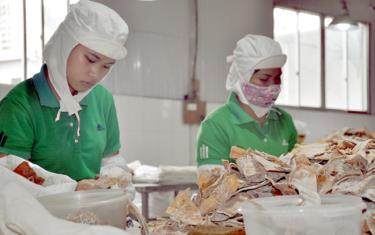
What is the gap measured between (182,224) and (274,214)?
0.84 ft

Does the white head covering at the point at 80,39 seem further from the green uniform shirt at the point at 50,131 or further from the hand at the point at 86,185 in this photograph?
the hand at the point at 86,185

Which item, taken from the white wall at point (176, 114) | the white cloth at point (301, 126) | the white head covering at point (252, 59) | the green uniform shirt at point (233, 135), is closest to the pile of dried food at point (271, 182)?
the green uniform shirt at point (233, 135)

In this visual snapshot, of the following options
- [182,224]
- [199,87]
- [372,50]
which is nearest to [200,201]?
[182,224]

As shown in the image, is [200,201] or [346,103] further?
[346,103]

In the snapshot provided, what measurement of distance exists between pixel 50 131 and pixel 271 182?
74cm

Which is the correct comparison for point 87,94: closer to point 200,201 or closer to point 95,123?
point 95,123

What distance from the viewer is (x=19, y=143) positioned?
47.7 inches

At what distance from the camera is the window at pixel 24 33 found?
1469 mm

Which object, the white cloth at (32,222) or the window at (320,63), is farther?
the window at (320,63)

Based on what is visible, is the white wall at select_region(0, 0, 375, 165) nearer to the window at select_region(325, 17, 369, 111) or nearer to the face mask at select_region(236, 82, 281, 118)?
the window at select_region(325, 17, 369, 111)

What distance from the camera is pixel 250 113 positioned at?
167 cm

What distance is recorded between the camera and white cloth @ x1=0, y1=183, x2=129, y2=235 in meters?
0.54

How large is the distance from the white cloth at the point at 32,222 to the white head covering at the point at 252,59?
1162 mm

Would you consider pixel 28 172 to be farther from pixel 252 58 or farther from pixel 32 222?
pixel 252 58
